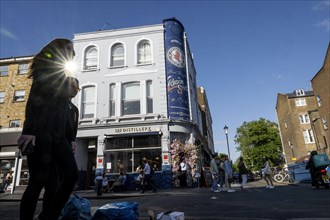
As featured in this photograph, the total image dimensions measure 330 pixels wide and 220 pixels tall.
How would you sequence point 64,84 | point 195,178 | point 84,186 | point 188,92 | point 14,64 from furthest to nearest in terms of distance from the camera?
1. point 14,64
2. point 188,92
3. point 84,186
4. point 195,178
5. point 64,84

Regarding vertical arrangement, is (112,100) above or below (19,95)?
below

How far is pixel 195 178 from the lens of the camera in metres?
16.9

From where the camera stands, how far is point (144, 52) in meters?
19.9

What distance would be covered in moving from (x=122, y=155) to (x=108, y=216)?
15.1m

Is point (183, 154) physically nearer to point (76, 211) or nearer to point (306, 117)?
point (76, 211)

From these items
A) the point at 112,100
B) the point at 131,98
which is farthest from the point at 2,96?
the point at 131,98

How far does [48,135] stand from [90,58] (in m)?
19.1

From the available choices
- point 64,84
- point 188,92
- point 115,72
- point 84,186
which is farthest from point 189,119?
point 64,84

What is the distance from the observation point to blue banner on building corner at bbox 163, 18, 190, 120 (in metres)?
18.0

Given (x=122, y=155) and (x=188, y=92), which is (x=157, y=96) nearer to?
(x=188, y=92)

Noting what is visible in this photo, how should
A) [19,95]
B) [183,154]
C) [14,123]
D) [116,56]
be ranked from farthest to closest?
[19,95]
[14,123]
[116,56]
[183,154]

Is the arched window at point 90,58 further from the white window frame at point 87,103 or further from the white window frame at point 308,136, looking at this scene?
the white window frame at point 308,136

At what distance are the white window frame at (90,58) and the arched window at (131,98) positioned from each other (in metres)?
3.44

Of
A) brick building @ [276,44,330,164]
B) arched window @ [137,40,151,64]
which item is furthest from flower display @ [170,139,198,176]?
brick building @ [276,44,330,164]
